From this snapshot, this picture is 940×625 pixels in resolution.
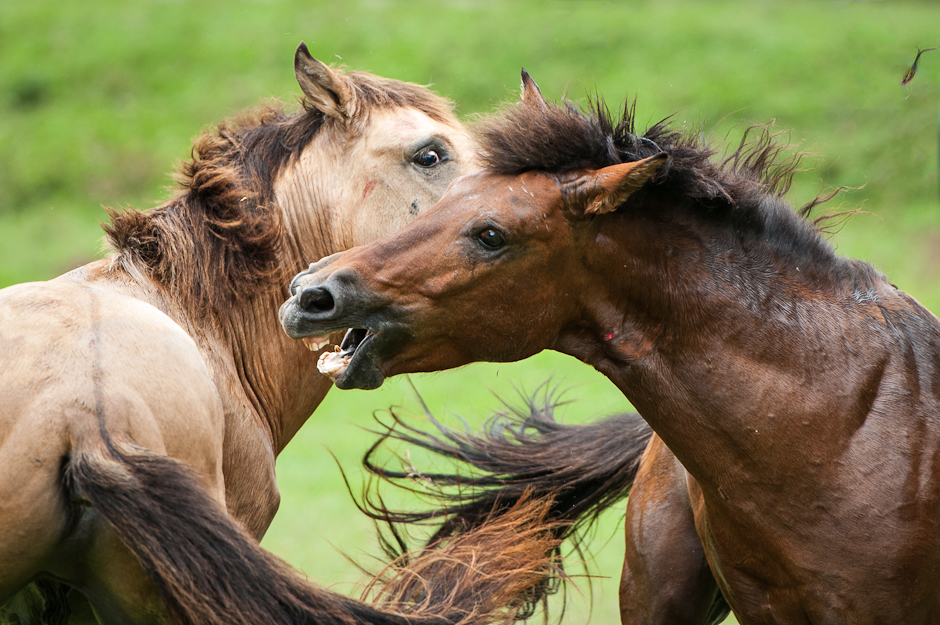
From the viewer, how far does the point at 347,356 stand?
2816mm

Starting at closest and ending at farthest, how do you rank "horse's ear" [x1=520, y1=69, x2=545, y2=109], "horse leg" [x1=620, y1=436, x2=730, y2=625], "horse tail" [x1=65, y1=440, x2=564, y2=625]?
"horse tail" [x1=65, y1=440, x2=564, y2=625], "horse's ear" [x1=520, y1=69, x2=545, y2=109], "horse leg" [x1=620, y1=436, x2=730, y2=625]

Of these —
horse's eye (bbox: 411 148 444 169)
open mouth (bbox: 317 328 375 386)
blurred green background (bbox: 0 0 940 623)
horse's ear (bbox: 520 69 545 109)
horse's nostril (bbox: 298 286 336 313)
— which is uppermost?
blurred green background (bbox: 0 0 940 623)

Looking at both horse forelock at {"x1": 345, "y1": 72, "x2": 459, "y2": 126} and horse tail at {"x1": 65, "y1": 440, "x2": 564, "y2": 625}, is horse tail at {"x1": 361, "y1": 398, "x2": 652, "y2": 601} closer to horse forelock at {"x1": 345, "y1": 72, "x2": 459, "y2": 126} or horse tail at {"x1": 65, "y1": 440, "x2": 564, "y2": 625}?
horse forelock at {"x1": 345, "y1": 72, "x2": 459, "y2": 126}

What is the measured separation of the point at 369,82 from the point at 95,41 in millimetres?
16833

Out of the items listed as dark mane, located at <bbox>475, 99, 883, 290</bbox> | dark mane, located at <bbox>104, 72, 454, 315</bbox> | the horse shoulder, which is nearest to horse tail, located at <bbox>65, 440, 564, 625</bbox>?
the horse shoulder

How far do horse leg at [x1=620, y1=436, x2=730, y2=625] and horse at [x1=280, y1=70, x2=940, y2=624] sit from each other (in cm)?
62

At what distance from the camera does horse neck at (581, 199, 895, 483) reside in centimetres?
275

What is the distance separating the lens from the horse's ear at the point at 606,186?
259cm

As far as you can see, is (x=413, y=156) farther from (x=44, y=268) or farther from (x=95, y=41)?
(x=95, y=41)

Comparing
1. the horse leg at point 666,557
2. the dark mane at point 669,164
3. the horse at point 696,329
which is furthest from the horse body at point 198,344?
the horse leg at point 666,557

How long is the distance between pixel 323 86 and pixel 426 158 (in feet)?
1.70

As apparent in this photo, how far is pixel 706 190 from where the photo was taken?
275 centimetres

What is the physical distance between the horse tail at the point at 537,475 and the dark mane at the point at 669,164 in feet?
5.11

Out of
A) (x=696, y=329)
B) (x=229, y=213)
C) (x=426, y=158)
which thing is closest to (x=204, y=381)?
(x=229, y=213)
